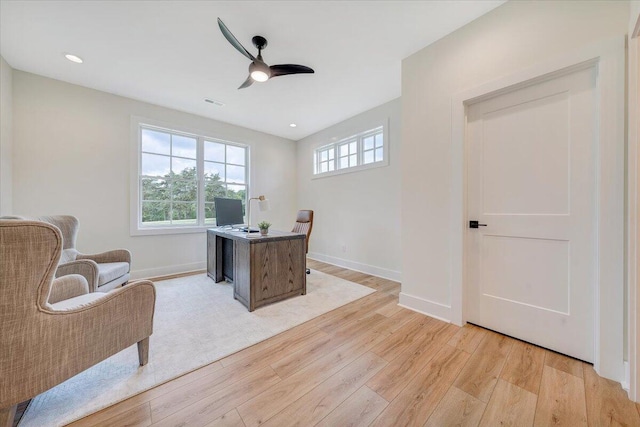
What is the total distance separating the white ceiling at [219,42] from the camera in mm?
1837

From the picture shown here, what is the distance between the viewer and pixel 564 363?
1520mm

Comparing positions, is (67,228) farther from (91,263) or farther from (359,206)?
(359,206)

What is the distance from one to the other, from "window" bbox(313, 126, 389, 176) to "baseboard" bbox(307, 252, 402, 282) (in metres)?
1.65

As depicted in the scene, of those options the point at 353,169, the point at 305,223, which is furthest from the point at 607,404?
the point at 353,169

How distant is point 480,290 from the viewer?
1980mm

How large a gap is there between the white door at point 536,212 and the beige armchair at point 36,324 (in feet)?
8.75

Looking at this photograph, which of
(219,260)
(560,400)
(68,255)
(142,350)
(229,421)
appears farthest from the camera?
(219,260)

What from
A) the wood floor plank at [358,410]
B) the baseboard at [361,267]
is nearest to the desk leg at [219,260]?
the baseboard at [361,267]

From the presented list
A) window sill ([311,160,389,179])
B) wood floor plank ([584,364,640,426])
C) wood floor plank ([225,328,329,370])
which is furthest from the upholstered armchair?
wood floor plank ([584,364,640,426])

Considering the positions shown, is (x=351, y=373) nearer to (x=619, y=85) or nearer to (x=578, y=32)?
(x=619, y=85)

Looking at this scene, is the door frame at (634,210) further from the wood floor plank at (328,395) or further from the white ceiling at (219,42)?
the wood floor plank at (328,395)

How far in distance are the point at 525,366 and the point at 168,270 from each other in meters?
4.36

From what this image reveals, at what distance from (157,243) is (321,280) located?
8.72 feet

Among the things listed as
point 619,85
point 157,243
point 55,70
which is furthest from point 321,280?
point 55,70
